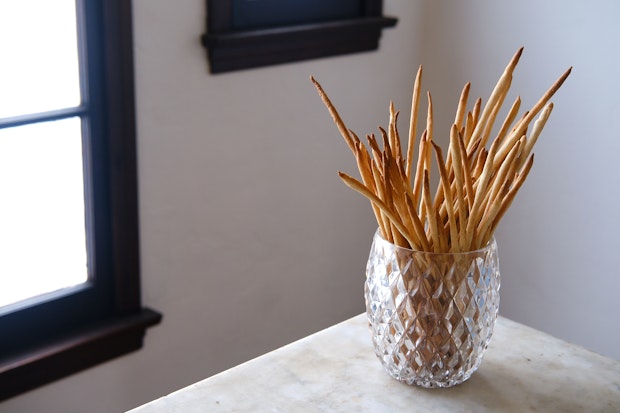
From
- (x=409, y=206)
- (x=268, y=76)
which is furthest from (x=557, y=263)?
(x=409, y=206)

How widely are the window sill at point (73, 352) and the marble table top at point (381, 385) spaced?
821 mm

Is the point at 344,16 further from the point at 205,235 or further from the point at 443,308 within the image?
the point at 443,308

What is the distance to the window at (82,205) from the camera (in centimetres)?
179

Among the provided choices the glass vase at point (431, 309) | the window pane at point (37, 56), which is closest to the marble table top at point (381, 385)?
the glass vase at point (431, 309)

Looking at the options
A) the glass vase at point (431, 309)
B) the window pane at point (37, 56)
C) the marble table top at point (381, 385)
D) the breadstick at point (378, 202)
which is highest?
the window pane at point (37, 56)

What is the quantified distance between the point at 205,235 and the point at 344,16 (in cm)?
75

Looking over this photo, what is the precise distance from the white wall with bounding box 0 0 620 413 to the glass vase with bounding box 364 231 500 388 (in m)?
1.02

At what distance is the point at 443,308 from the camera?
3.43ft

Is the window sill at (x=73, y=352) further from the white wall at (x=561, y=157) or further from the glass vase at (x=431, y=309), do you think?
the white wall at (x=561, y=157)

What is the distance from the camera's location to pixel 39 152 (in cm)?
183

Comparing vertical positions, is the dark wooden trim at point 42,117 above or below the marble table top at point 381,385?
above

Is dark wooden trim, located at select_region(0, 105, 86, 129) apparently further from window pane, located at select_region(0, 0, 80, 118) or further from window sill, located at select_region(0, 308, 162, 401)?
window sill, located at select_region(0, 308, 162, 401)

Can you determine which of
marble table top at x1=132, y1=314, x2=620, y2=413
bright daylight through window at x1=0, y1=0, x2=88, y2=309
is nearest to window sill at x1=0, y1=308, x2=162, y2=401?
bright daylight through window at x1=0, y1=0, x2=88, y2=309

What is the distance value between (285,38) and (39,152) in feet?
2.28
